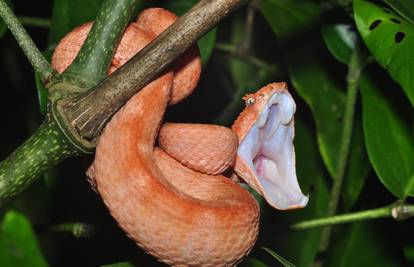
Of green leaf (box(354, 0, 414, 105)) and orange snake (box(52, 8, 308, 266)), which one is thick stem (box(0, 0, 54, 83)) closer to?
orange snake (box(52, 8, 308, 266))

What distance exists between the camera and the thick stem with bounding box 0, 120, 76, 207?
112 cm

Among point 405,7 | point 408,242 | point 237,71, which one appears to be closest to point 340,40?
point 405,7

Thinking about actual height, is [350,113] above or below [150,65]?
below

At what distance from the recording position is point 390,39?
61.6 inches

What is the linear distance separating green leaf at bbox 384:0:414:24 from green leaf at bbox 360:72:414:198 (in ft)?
1.26

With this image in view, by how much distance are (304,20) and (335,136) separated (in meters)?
0.42

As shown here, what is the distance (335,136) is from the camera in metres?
2.26

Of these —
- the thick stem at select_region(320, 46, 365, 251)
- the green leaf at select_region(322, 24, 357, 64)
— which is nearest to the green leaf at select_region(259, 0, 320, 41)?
the green leaf at select_region(322, 24, 357, 64)

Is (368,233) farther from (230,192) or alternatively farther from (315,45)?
(230,192)

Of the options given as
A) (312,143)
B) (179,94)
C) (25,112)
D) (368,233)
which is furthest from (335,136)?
(25,112)

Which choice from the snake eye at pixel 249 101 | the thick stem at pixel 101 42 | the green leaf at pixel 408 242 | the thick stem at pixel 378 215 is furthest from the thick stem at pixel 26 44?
the green leaf at pixel 408 242

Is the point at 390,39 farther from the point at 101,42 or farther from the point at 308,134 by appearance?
the point at 308,134

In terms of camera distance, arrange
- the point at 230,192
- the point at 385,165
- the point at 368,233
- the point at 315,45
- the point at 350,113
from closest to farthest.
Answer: the point at 230,192 < the point at 385,165 < the point at 350,113 < the point at 368,233 < the point at 315,45

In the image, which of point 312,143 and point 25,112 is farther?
point 25,112
